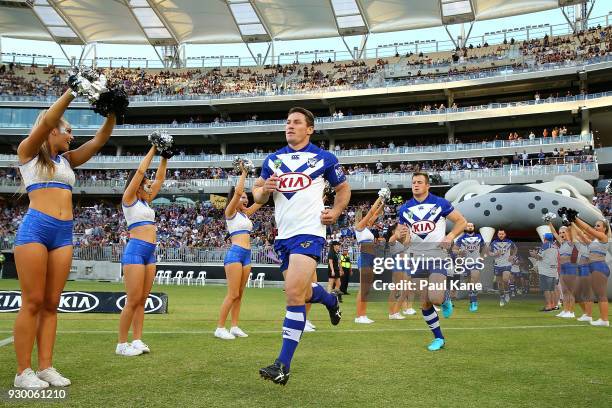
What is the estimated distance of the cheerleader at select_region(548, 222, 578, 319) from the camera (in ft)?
38.4

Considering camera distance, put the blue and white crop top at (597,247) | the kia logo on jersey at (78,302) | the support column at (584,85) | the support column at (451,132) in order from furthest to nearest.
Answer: the support column at (451,132), the support column at (584,85), the kia logo on jersey at (78,302), the blue and white crop top at (597,247)

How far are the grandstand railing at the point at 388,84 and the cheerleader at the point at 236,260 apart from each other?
38.1 metres

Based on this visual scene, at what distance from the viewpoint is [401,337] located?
8.27 metres

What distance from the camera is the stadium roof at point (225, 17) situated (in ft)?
156

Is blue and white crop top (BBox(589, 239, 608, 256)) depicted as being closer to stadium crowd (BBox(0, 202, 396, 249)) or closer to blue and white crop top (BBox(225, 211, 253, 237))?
blue and white crop top (BBox(225, 211, 253, 237))

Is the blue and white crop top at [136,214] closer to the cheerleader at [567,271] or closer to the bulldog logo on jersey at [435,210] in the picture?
the bulldog logo on jersey at [435,210]

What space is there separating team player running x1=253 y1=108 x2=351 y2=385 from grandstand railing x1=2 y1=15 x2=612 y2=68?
50781mm

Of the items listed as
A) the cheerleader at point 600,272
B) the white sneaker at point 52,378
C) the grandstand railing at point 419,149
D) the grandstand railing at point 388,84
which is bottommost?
the white sneaker at point 52,378

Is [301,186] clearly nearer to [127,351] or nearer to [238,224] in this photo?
[127,351]

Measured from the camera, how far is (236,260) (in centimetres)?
827

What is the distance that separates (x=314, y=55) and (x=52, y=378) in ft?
182

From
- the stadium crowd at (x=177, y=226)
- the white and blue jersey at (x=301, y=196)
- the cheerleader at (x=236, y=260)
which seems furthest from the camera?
the stadium crowd at (x=177, y=226)

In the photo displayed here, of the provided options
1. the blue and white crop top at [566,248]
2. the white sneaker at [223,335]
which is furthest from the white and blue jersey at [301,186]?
the blue and white crop top at [566,248]

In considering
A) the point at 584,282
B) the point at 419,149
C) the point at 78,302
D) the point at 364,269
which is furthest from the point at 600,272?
the point at 419,149
